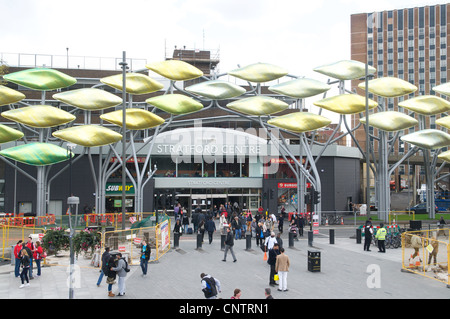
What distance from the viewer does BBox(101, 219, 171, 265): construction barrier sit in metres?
20.5

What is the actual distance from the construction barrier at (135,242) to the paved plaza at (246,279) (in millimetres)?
605

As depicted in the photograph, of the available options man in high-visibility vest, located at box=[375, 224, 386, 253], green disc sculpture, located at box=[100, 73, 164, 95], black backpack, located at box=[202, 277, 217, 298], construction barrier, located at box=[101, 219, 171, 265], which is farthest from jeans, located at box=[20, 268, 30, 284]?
green disc sculpture, located at box=[100, 73, 164, 95]

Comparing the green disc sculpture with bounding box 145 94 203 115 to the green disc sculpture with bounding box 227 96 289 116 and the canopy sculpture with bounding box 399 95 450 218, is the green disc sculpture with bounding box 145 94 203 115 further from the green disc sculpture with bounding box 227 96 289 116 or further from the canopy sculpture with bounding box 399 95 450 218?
the canopy sculpture with bounding box 399 95 450 218

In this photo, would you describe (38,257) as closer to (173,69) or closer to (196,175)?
(173,69)

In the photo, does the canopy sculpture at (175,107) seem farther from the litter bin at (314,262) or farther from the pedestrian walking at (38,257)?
the litter bin at (314,262)

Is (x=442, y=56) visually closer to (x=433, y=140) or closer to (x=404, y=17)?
(x=404, y=17)

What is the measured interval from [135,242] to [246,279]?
873 centimetres

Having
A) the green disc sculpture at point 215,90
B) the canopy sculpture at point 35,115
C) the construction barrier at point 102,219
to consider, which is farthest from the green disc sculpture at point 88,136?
the green disc sculpture at point 215,90

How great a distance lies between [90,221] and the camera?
36.1m

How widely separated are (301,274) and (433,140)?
93.3 feet

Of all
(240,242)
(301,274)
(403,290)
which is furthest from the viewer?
(240,242)

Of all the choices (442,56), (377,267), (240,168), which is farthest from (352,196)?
(442,56)

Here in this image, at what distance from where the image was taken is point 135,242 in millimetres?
24531

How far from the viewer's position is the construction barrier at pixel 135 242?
808 inches
